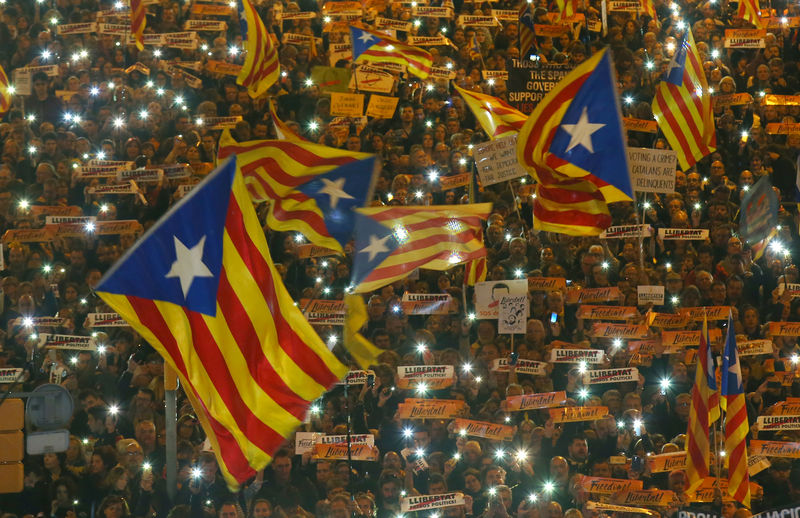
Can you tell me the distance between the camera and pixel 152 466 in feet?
35.1

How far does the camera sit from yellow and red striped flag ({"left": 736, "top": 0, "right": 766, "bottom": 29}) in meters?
17.7

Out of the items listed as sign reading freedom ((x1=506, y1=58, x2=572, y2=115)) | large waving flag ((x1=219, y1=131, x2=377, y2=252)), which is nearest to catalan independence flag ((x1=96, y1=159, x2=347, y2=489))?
large waving flag ((x1=219, y1=131, x2=377, y2=252))

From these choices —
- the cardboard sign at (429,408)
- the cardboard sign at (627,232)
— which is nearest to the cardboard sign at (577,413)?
the cardboard sign at (429,408)

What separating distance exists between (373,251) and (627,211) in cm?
534

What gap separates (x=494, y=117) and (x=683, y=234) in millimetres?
2806

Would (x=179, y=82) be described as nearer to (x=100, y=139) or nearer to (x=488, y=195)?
(x=100, y=139)

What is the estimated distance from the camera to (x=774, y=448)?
1189cm

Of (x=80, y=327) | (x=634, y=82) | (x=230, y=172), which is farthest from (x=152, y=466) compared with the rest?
(x=634, y=82)

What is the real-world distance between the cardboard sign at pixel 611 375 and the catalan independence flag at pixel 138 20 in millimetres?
7678

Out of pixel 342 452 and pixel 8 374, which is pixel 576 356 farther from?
pixel 8 374

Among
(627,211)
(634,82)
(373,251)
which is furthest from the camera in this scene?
(634,82)

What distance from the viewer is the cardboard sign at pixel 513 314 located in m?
12.2

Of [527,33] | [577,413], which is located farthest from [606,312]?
[527,33]

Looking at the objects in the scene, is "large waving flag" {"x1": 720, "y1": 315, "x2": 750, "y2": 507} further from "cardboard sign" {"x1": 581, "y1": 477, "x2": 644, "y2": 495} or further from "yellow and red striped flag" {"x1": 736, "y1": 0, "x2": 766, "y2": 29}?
"yellow and red striped flag" {"x1": 736, "y1": 0, "x2": 766, "y2": 29}
